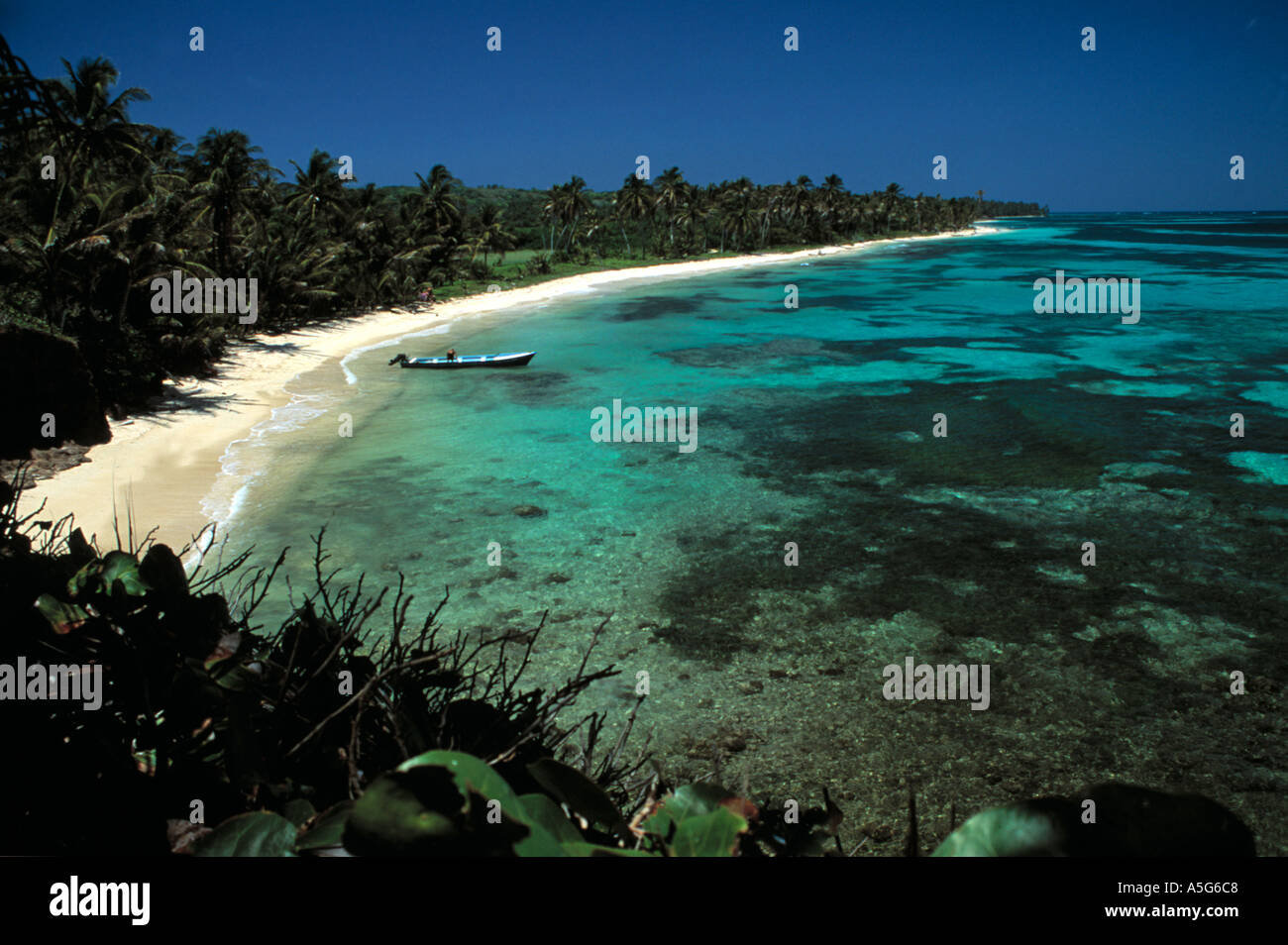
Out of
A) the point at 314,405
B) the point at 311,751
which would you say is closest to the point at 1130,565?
the point at 311,751

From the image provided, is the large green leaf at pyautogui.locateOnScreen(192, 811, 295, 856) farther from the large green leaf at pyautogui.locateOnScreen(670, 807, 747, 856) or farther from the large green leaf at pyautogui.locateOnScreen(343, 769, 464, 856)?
the large green leaf at pyautogui.locateOnScreen(670, 807, 747, 856)

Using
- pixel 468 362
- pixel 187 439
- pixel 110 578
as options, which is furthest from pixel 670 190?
pixel 110 578

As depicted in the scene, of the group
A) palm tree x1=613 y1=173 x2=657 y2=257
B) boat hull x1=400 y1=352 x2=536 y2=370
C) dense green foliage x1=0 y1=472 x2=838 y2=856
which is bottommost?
dense green foliage x1=0 y1=472 x2=838 y2=856

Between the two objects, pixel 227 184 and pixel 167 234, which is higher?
pixel 227 184

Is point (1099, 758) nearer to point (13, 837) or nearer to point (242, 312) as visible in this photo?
point (13, 837)

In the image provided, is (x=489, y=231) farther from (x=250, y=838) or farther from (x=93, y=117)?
(x=250, y=838)

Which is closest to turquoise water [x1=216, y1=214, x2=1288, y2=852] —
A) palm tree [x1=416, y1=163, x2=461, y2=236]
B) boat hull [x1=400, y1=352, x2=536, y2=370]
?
boat hull [x1=400, y1=352, x2=536, y2=370]
